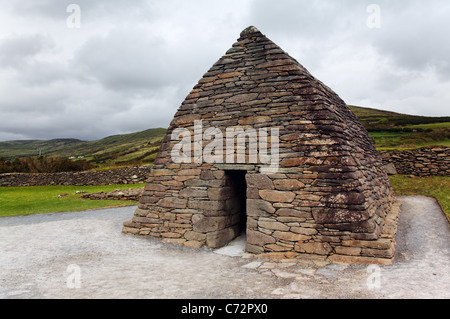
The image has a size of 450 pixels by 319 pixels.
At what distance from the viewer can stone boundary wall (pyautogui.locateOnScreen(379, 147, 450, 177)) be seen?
1730cm

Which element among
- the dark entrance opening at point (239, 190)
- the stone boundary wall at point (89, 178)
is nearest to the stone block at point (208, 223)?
the dark entrance opening at point (239, 190)

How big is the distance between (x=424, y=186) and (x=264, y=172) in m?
13.0

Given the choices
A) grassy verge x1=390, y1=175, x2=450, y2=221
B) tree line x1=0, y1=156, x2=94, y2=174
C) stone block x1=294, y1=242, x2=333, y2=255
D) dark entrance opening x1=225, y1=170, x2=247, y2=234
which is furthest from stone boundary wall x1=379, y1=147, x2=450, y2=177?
tree line x1=0, y1=156, x2=94, y2=174

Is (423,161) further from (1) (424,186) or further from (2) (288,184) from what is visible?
(2) (288,184)

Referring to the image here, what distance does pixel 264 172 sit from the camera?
701 centimetres

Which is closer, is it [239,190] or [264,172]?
[264,172]

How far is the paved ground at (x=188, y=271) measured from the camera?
4645mm

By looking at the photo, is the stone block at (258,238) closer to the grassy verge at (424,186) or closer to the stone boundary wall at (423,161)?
the grassy verge at (424,186)

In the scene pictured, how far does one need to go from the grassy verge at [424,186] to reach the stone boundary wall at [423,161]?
661 millimetres

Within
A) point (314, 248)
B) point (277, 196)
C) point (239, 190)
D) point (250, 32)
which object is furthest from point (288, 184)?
point (250, 32)

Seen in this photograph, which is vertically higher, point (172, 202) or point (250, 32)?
point (250, 32)
